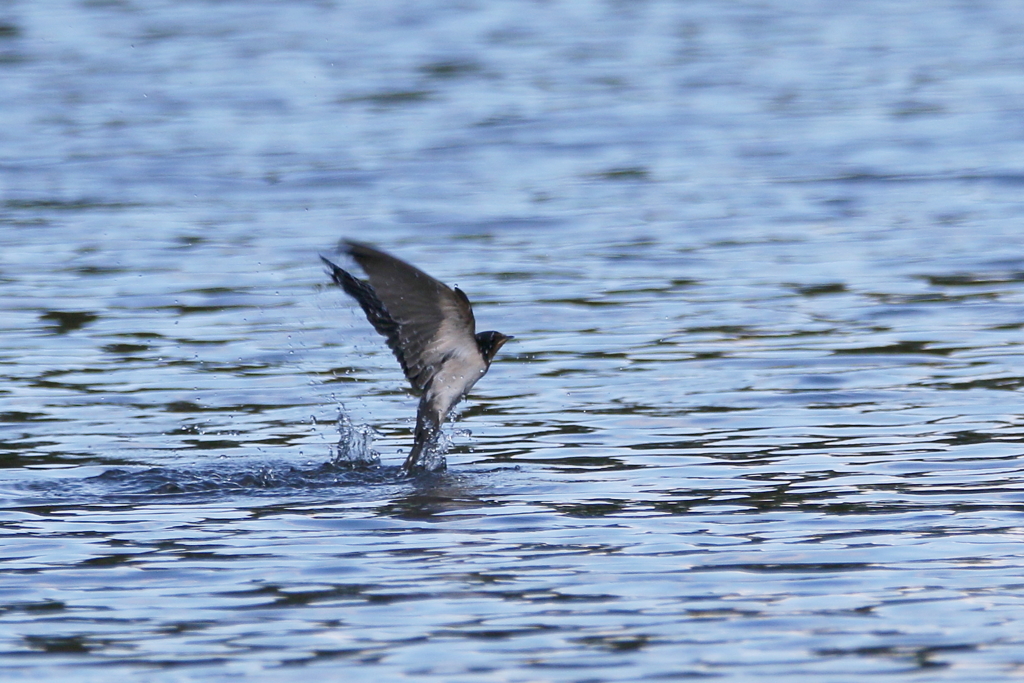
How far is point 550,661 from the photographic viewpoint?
5266 millimetres

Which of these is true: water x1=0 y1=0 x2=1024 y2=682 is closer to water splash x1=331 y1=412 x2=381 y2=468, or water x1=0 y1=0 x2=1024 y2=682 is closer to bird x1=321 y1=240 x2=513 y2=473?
water splash x1=331 y1=412 x2=381 y2=468

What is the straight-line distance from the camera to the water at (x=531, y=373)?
5.67 m

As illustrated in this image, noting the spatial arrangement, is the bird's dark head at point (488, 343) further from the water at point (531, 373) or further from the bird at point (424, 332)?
the water at point (531, 373)

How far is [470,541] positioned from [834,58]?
16.2 meters

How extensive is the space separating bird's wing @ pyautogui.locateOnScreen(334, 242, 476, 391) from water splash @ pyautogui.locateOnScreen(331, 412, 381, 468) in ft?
1.26

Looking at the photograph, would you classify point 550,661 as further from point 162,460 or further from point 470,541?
point 162,460

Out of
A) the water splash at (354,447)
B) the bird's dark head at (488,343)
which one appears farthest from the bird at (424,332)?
the water splash at (354,447)

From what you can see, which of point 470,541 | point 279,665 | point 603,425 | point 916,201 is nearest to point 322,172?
point 916,201

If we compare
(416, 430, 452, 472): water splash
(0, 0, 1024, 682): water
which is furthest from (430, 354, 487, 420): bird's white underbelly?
(0, 0, 1024, 682): water

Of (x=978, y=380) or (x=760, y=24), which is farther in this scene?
(x=760, y=24)

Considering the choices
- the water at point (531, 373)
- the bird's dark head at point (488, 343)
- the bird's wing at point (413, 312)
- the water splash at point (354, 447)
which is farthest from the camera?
the water splash at point (354, 447)

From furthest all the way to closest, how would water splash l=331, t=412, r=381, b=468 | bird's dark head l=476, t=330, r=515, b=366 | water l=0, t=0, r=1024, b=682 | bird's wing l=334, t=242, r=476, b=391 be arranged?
water splash l=331, t=412, r=381, b=468 → bird's dark head l=476, t=330, r=515, b=366 → bird's wing l=334, t=242, r=476, b=391 → water l=0, t=0, r=1024, b=682

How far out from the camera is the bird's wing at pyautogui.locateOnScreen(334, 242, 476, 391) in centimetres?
741

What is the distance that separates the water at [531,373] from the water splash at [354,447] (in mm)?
34
